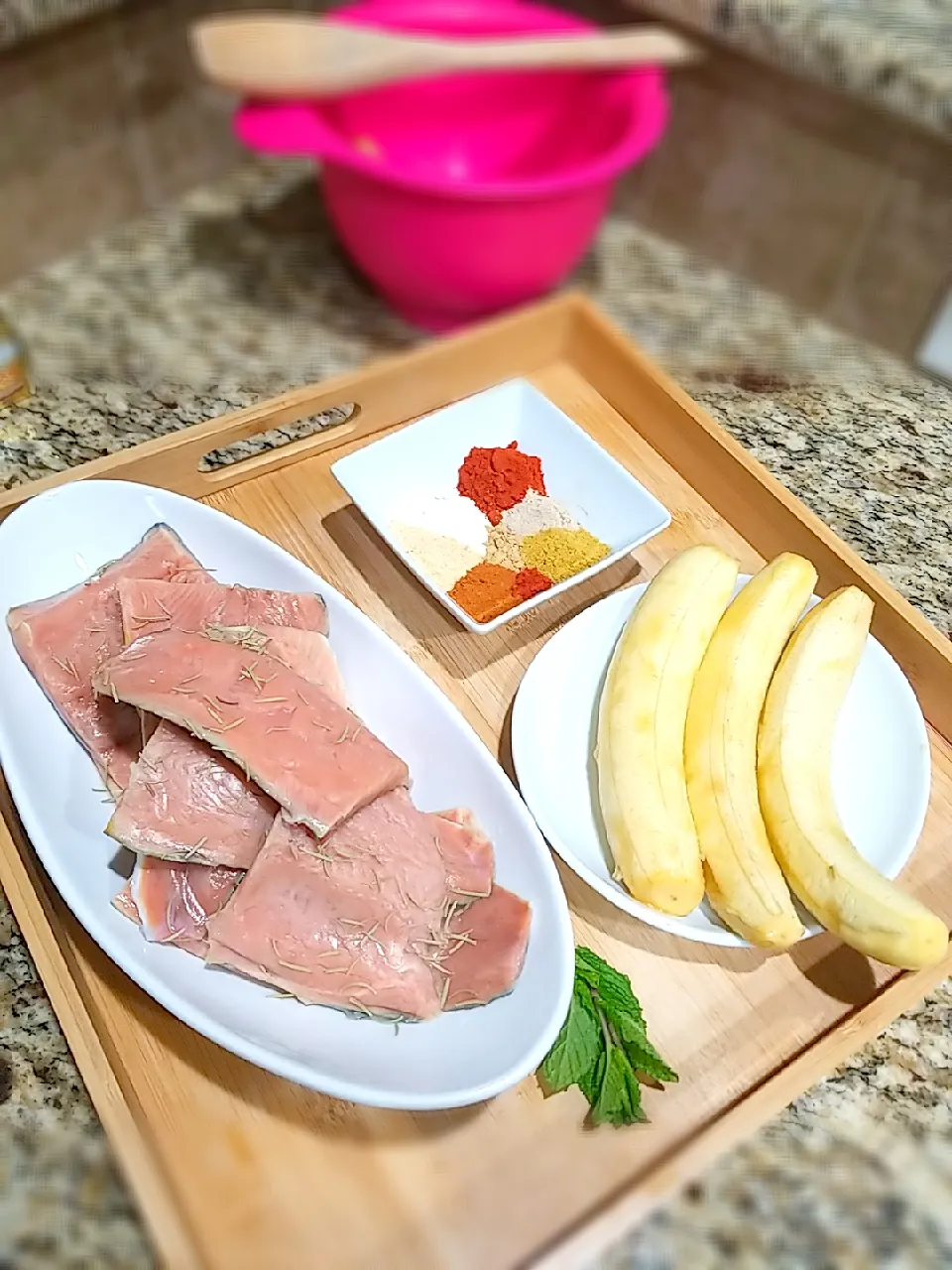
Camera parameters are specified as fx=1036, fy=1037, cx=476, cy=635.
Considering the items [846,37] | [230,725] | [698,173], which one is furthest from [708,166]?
[230,725]

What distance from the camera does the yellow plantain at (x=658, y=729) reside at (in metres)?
0.53

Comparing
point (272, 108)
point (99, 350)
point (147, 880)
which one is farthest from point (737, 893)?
point (99, 350)

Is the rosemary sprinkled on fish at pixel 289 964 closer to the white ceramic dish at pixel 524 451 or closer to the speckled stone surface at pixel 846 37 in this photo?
the white ceramic dish at pixel 524 451

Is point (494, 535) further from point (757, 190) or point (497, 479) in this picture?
point (757, 190)

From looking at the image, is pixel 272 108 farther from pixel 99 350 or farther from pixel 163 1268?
pixel 163 1268

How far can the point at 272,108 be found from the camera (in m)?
0.92

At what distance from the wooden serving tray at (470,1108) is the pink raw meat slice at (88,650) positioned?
62 millimetres

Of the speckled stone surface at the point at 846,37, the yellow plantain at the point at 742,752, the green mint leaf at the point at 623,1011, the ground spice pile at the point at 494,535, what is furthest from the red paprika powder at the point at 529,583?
the speckled stone surface at the point at 846,37

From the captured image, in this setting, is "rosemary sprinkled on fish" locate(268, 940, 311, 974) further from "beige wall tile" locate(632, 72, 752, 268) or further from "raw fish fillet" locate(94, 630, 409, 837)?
"beige wall tile" locate(632, 72, 752, 268)

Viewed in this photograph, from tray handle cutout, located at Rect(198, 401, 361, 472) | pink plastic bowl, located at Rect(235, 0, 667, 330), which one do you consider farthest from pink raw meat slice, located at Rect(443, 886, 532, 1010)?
pink plastic bowl, located at Rect(235, 0, 667, 330)

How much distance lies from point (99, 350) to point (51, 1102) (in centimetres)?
83

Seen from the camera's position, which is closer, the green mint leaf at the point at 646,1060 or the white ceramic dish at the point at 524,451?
the green mint leaf at the point at 646,1060

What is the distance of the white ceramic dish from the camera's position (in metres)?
0.68

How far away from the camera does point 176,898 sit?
518 millimetres
